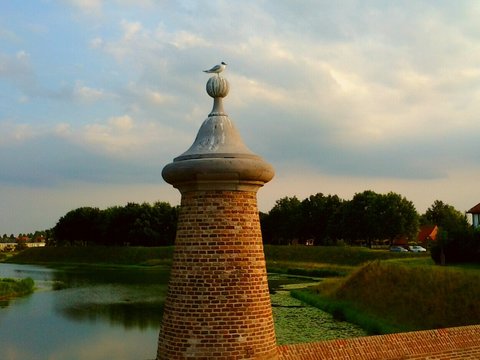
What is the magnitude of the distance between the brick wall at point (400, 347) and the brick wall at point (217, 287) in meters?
1.77

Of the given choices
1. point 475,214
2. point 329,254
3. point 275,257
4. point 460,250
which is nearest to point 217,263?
point 460,250

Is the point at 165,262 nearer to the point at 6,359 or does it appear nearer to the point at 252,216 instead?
the point at 6,359

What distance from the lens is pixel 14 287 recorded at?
4412 cm

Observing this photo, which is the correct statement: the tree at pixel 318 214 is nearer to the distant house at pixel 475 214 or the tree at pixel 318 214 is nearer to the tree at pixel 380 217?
the tree at pixel 380 217

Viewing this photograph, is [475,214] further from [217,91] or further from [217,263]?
[217,263]

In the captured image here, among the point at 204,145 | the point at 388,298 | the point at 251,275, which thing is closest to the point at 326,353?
the point at 251,275

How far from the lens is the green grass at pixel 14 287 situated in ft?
139

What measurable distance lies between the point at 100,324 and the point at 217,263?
27.2 meters

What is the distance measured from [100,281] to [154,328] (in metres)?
28.0

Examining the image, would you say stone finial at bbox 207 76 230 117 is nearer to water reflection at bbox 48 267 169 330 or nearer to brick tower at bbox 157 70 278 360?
brick tower at bbox 157 70 278 360

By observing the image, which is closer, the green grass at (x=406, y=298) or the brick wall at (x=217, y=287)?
the brick wall at (x=217, y=287)

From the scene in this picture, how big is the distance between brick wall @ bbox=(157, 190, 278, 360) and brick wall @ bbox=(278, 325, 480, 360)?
69.7 inches

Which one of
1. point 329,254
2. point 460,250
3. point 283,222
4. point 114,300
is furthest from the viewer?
point 283,222

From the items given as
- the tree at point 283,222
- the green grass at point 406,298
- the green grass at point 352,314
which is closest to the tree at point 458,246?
the green grass at point 406,298
